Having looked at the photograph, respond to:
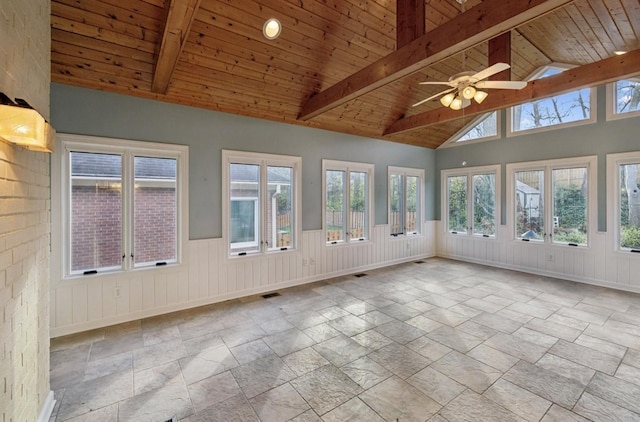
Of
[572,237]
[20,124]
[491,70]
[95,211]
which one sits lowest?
[572,237]

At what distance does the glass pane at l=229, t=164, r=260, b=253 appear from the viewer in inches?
184

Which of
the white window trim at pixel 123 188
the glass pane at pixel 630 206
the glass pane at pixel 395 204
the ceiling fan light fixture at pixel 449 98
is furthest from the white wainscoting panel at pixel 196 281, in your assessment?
the glass pane at pixel 630 206

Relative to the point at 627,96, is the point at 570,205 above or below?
below

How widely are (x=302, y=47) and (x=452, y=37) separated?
200 centimetres

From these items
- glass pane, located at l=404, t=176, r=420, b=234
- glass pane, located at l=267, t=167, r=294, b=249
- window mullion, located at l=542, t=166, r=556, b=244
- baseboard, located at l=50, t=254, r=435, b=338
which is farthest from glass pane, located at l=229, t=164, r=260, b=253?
window mullion, located at l=542, t=166, r=556, b=244

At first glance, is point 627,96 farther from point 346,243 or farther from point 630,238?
point 346,243

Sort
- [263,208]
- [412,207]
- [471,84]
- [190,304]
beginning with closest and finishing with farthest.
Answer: [471,84] → [190,304] → [263,208] → [412,207]

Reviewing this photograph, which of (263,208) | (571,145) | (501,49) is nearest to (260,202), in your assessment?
(263,208)

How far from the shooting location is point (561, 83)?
12.6 feet

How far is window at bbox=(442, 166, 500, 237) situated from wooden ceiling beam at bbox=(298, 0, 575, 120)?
4792mm

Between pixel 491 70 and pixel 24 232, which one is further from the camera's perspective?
pixel 491 70

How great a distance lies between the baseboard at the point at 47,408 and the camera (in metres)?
1.97

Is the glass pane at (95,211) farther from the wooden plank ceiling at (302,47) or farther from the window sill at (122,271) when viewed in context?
the wooden plank ceiling at (302,47)

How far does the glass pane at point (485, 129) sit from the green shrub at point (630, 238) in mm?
3058
